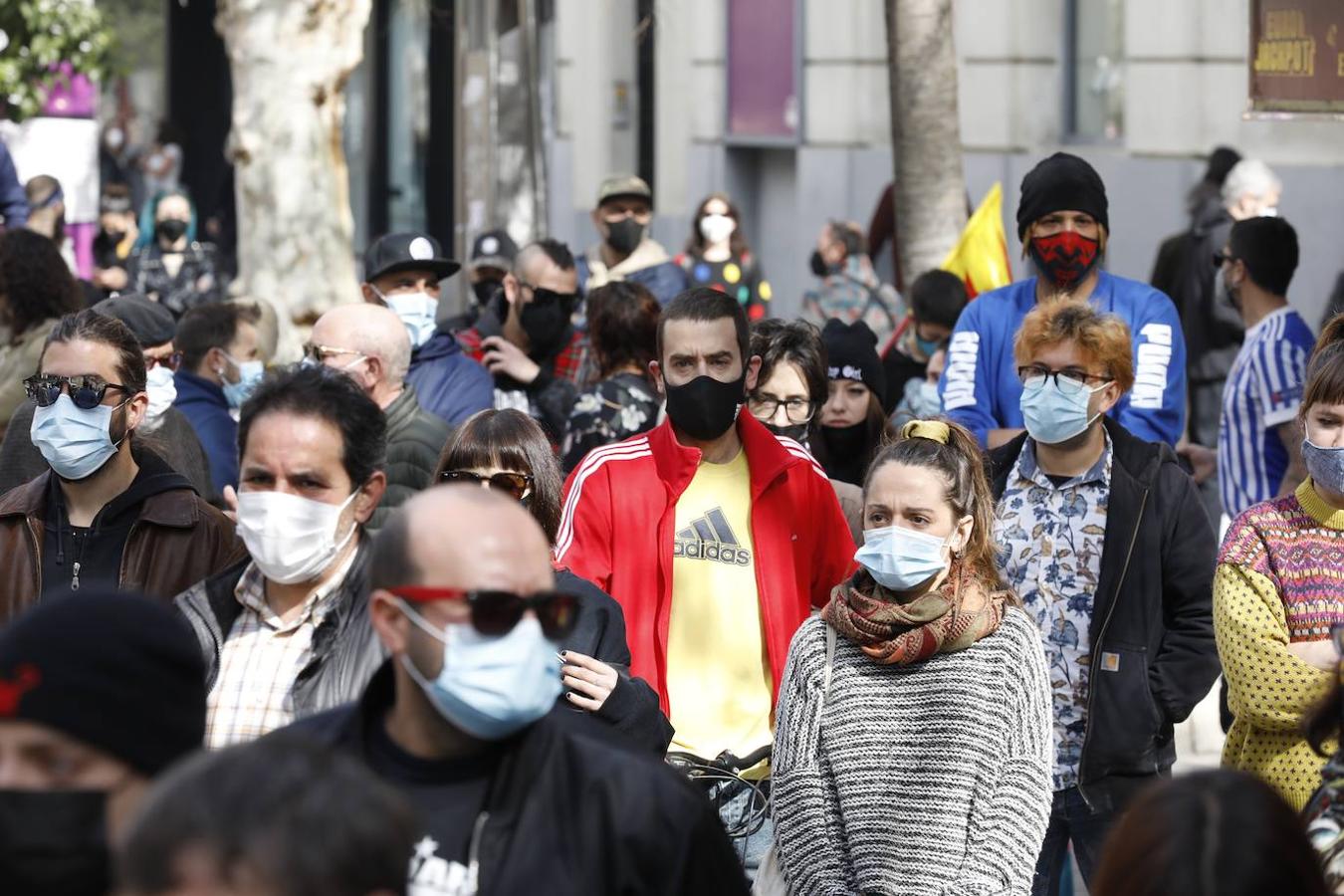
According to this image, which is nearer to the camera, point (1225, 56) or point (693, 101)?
point (1225, 56)

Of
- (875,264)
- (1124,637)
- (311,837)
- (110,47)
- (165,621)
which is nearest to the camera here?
(311,837)

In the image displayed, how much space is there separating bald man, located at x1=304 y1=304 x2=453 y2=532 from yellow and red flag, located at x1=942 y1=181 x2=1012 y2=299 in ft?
11.7

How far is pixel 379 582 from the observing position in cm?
353

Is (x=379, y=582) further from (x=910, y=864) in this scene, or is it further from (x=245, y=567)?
(x=910, y=864)

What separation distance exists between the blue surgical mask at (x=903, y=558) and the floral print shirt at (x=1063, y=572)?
2.77 feet

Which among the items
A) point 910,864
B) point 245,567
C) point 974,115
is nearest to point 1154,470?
point 910,864

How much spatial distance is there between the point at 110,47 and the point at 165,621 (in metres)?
15.6

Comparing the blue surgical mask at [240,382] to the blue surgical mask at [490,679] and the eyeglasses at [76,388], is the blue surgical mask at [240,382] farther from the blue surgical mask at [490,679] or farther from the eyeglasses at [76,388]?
the blue surgical mask at [490,679]

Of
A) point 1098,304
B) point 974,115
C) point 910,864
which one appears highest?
point 974,115

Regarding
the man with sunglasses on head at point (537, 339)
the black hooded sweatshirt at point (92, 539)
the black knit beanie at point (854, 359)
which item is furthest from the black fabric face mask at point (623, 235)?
the black hooded sweatshirt at point (92, 539)

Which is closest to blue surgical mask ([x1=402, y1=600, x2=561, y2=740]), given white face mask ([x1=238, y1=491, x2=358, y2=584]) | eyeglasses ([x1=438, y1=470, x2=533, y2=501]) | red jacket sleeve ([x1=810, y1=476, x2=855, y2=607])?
white face mask ([x1=238, y1=491, x2=358, y2=584])

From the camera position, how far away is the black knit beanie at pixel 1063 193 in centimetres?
708

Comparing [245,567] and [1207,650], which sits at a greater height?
[245,567]

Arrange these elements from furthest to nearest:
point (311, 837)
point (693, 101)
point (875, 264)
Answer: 1. point (693, 101)
2. point (875, 264)
3. point (311, 837)
